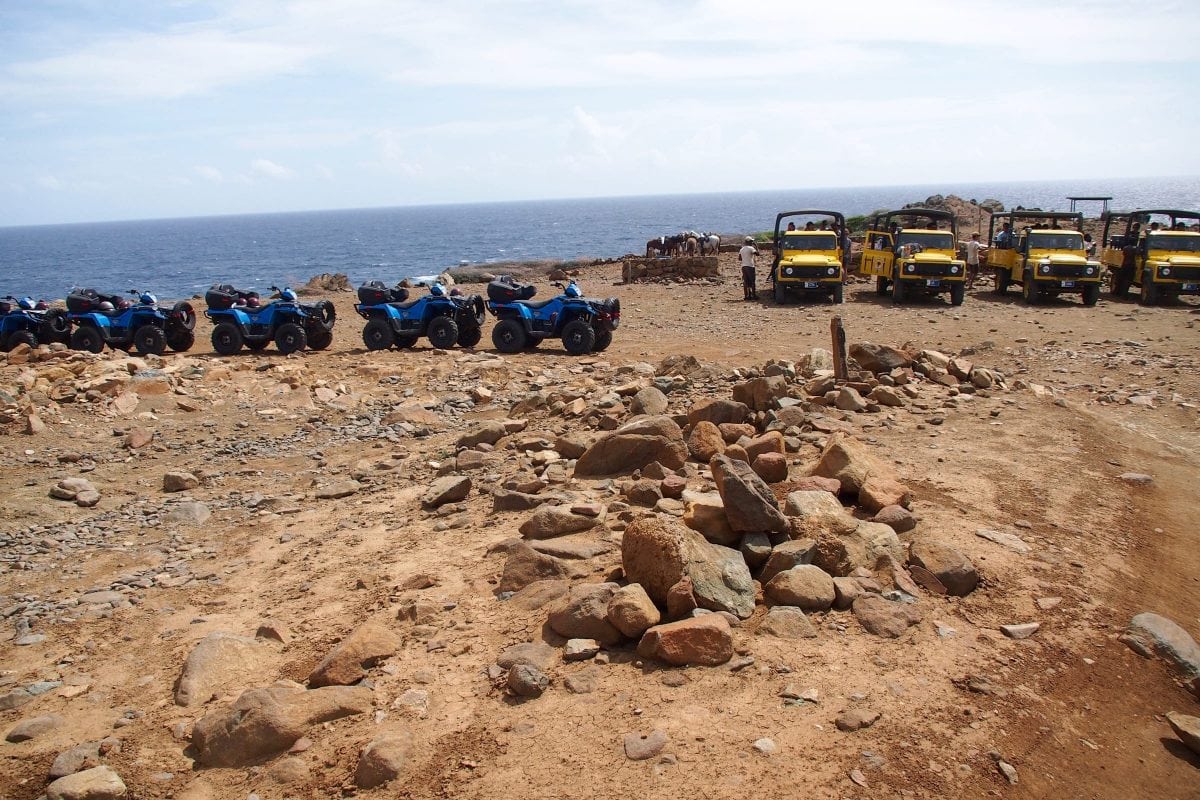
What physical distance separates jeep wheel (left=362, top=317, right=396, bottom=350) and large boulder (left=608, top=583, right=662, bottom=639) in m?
11.6

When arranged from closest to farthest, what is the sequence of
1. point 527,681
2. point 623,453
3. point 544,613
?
point 527,681 → point 544,613 → point 623,453

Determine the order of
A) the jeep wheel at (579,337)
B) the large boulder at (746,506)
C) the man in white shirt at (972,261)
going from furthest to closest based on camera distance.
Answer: the man in white shirt at (972,261), the jeep wheel at (579,337), the large boulder at (746,506)

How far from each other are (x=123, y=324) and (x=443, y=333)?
5790 millimetres

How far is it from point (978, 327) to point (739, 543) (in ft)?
42.2

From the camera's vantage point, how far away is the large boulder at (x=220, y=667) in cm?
441

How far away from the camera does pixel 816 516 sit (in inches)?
201

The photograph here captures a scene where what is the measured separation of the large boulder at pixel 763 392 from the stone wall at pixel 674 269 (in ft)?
58.0

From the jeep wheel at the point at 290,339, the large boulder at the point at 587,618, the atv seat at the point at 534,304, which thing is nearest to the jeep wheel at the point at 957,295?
the atv seat at the point at 534,304

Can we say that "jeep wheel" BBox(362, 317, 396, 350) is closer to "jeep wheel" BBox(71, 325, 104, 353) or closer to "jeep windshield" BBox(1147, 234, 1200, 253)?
"jeep wheel" BBox(71, 325, 104, 353)

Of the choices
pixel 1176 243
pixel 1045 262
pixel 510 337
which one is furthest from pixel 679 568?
pixel 1176 243

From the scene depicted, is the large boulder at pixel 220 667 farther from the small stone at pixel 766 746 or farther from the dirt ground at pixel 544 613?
the small stone at pixel 766 746

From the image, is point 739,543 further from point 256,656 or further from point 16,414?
point 16,414

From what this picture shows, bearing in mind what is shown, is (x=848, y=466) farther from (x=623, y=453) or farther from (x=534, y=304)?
(x=534, y=304)

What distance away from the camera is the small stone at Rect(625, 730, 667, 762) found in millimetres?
3488
